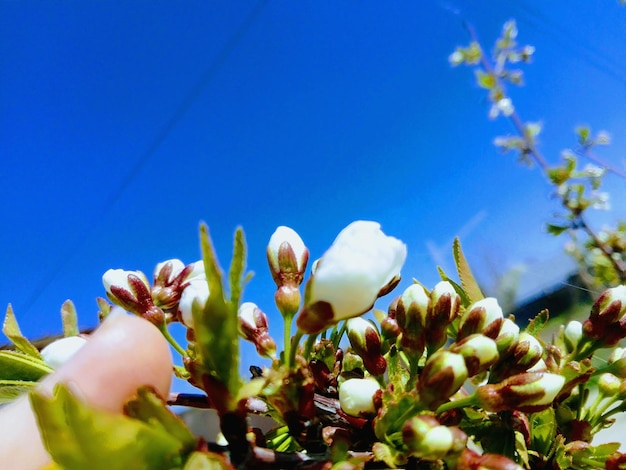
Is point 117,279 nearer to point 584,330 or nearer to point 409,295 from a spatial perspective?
point 409,295

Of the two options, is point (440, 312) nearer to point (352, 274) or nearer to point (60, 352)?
point (352, 274)

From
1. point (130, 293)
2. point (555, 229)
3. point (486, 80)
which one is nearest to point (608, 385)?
point (130, 293)

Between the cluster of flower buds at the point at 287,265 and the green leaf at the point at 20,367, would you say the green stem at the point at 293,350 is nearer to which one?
the cluster of flower buds at the point at 287,265


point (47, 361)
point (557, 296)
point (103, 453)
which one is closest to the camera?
point (103, 453)

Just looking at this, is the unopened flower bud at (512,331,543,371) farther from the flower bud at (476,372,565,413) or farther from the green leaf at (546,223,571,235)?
the green leaf at (546,223,571,235)

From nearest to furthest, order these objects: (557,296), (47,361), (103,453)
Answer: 1. (103,453)
2. (47,361)
3. (557,296)

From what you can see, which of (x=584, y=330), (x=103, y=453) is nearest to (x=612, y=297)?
(x=584, y=330)

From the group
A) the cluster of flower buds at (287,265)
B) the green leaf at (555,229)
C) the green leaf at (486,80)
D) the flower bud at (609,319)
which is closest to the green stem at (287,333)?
the cluster of flower buds at (287,265)
